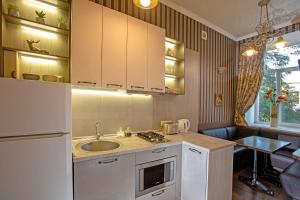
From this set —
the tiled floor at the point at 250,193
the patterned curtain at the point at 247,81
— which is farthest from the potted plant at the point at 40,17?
the patterned curtain at the point at 247,81

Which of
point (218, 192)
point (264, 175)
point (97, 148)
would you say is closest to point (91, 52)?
point (97, 148)

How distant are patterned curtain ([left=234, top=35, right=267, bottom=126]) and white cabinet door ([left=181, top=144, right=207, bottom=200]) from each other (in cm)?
252

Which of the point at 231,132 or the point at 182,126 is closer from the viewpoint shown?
the point at 182,126

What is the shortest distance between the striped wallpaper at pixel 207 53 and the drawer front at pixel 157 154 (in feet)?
4.67

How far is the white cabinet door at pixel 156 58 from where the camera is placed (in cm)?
208

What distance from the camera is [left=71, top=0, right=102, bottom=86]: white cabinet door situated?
5.05 feet

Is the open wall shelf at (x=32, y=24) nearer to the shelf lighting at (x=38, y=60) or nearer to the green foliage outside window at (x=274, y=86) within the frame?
the shelf lighting at (x=38, y=60)

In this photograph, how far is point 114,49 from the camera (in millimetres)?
1797

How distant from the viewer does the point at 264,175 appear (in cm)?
279

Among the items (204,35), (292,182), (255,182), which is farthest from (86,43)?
(255,182)

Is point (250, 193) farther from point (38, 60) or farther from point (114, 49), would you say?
point (38, 60)

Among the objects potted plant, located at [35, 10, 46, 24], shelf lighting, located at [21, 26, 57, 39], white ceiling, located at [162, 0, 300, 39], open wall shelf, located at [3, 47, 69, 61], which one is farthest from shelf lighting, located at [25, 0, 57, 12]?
white ceiling, located at [162, 0, 300, 39]

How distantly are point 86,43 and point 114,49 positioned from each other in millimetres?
311

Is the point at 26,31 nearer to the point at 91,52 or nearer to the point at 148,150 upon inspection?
the point at 91,52
